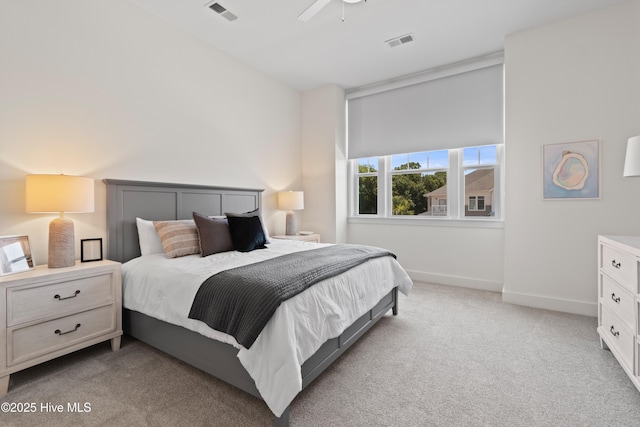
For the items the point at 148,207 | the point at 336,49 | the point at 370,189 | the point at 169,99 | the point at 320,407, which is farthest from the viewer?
the point at 370,189

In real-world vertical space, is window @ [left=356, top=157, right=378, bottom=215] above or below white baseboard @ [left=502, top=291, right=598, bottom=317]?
above

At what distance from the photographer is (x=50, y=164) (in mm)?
2359

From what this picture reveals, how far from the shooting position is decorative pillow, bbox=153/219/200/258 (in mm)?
2574

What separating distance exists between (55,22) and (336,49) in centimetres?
265

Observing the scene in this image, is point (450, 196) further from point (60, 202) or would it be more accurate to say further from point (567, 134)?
point (60, 202)

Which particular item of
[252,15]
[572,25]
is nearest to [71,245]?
[252,15]

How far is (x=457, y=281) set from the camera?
159 inches

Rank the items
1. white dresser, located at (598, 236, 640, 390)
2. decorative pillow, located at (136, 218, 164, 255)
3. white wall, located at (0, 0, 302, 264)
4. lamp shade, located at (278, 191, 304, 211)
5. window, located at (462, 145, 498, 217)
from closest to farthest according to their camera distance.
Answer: white dresser, located at (598, 236, 640, 390) → white wall, located at (0, 0, 302, 264) → decorative pillow, located at (136, 218, 164, 255) → window, located at (462, 145, 498, 217) → lamp shade, located at (278, 191, 304, 211)

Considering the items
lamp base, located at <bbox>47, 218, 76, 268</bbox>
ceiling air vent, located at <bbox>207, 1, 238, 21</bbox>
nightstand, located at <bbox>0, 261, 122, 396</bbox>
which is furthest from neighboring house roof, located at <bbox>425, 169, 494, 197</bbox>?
lamp base, located at <bbox>47, 218, 76, 268</bbox>

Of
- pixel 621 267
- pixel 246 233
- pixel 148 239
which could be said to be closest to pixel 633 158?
pixel 621 267

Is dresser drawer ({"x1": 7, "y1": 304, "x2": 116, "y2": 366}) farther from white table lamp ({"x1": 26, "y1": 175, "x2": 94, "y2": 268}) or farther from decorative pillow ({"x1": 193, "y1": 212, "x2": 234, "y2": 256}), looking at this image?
decorative pillow ({"x1": 193, "y1": 212, "x2": 234, "y2": 256})

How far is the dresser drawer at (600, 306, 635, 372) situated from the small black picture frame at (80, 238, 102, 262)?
3.69m

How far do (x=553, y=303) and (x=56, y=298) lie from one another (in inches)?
172

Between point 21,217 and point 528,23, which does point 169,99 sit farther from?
point 528,23
